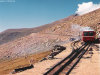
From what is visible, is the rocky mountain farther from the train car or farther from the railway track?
the railway track

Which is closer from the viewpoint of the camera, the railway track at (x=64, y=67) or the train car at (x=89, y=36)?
the railway track at (x=64, y=67)

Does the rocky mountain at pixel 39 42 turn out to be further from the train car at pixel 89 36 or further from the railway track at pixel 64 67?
the railway track at pixel 64 67

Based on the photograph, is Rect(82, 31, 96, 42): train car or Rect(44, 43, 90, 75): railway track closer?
Rect(44, 43, 90, 75): railway track

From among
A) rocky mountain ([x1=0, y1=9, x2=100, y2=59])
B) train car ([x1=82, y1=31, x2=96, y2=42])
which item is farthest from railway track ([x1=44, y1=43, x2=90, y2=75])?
rocky mountain ([x1=0, y1=9, x2=100, y2=59])

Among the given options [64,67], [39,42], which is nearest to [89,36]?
[64,67]

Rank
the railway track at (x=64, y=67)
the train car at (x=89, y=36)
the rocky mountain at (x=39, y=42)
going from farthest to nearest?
the rocky mountain at (x=39, y=42), the train car at (x=89, y=36), the railway track at (x=64, y=67)

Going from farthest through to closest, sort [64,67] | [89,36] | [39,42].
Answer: [39,42] → [89,36] → [64,67]

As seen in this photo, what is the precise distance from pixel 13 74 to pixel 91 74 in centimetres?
611

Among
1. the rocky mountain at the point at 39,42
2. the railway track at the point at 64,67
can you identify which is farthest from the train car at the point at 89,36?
the railway track at the point at 64,67

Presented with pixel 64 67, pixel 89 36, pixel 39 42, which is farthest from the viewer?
pixel 39 42

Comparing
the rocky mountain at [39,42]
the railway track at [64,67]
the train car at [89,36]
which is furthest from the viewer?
the rocky mountain at [39,42]

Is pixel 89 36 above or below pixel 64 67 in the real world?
above

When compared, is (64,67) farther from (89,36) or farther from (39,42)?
(39,42)

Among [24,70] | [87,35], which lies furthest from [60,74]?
[87,35]
